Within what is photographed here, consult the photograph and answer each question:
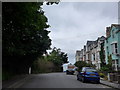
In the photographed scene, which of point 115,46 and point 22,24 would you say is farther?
point 115,46

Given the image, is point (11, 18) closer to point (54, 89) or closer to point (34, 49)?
point (54, 89)

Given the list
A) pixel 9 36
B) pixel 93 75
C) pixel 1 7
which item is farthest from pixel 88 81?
pixel 1 7

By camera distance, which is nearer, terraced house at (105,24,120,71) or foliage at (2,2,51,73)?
foliage at (2,2,51,73)

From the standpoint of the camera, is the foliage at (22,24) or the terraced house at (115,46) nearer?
the foliage at (22,24)

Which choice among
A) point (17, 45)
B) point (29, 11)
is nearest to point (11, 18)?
point (29, 11)

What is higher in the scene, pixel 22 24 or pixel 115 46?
pixel 22 24

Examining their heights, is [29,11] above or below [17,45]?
above

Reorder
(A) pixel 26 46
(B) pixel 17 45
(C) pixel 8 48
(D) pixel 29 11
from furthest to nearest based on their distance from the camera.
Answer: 1. (A) pixel 26 46
2. (B) pixel 17 45
3. (C) pixel 8 48
4. (D) pixel 29 11

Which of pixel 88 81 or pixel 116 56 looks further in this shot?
pixel 116 56

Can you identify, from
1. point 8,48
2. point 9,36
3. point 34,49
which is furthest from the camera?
point 34,49

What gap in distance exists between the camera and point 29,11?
11.2m

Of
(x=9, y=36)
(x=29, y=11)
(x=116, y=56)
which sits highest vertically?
(x=29, y=11)

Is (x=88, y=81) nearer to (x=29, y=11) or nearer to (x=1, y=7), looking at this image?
(x=29, y=11)

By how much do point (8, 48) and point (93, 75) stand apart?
8630 mm
